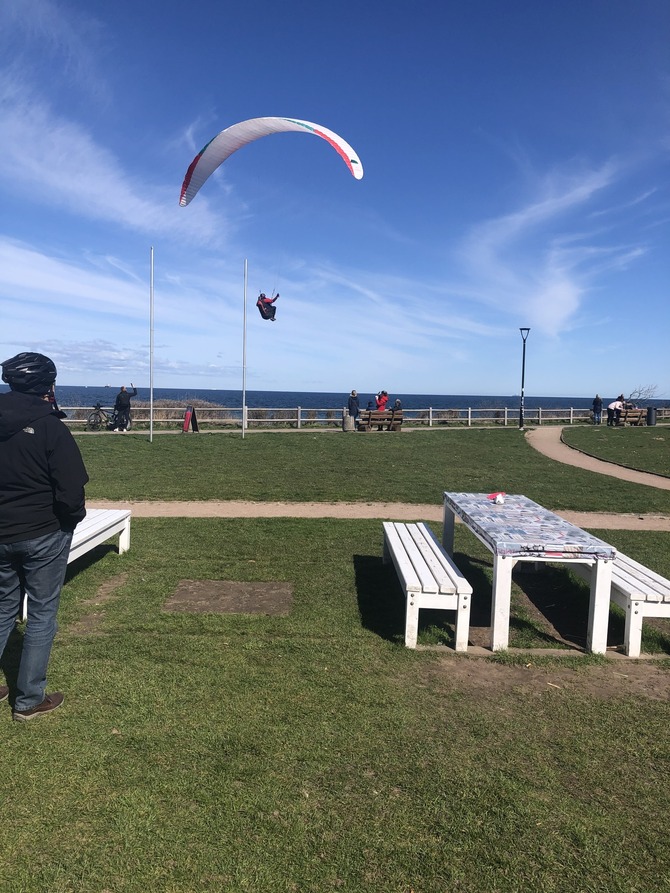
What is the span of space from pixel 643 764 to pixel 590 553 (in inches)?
66.3

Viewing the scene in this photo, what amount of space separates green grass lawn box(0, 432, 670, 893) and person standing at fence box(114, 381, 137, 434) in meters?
19.1

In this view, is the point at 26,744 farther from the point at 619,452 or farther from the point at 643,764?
the point at 619,452

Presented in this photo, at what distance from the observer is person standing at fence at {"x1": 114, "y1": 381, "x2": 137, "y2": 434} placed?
81.0 ft

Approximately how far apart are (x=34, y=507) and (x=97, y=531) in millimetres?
2753

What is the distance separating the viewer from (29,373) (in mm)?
3738

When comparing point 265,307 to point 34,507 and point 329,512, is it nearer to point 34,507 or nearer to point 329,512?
point 329,512

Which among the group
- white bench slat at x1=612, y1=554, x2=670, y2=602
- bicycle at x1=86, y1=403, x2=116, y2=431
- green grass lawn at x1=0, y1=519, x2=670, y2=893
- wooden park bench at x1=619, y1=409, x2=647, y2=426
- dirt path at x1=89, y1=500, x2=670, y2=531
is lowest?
green grass lawn at x1=0, y1=519, x2=670, y2=893

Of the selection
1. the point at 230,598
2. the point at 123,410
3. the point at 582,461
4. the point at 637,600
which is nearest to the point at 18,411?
the point at 230,598

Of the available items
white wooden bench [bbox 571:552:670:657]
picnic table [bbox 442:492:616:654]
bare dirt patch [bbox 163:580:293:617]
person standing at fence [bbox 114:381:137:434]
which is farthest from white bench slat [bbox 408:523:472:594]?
person standing at fence [bbox 114:381:137:434]

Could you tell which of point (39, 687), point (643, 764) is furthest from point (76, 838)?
point (643, 764)

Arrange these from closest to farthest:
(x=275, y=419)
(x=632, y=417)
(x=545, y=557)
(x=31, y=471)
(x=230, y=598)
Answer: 1. (x=31, y=471)
2. (x=545, y=557)
3. (x=230, y=598)
4. (x=275, y=419)
5. (x=632, y=417)

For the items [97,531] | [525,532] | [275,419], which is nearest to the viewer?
[525,532]

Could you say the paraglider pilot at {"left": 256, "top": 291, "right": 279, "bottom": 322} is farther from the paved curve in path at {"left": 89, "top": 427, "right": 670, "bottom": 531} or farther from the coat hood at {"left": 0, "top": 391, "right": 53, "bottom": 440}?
the coat hood at {"left": 0, "top": 391, "right": 53, "bottom": 440}

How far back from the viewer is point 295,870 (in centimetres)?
261
